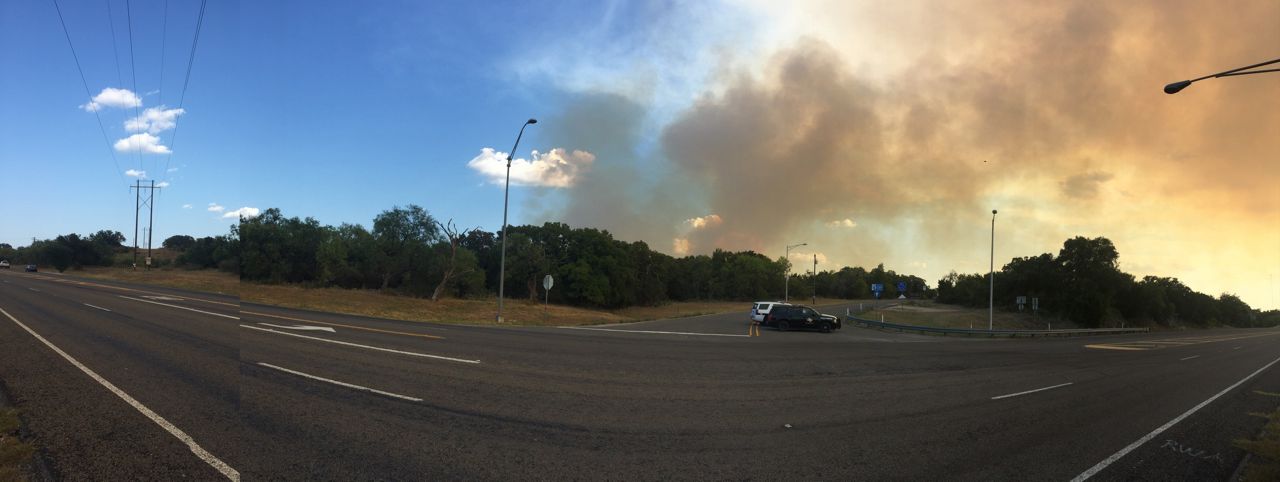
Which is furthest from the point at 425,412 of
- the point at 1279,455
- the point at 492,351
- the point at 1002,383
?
the point at 1002,383

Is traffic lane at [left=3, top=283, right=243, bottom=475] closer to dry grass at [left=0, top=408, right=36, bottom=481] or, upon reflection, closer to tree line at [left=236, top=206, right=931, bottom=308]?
dry grass at [left=0, top=408, right=36, bottom=481]

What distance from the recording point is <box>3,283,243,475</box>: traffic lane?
6.46m

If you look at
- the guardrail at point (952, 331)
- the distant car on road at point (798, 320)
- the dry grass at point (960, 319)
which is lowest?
the dry grass at point (960, 319)

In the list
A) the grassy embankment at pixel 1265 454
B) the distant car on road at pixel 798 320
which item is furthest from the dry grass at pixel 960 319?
the grassy embankment at pixel 1265 454

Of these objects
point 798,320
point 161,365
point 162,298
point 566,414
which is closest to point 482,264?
point 162,298

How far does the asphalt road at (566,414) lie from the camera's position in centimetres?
549

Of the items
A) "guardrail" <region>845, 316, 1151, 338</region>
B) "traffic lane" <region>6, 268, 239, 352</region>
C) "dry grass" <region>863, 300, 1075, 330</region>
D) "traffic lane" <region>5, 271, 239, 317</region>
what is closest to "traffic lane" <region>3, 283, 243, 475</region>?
"traffic lane" <region>6, 268, 239, 352</region>

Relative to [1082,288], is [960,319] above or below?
below

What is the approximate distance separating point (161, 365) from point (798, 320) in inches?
1062

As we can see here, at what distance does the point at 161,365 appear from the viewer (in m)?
10.2

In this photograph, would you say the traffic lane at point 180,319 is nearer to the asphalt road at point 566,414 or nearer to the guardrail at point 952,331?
the asphalt road at point 566,414

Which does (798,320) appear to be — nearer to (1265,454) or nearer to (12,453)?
(1265,454)

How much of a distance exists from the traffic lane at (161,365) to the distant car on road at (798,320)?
82.8 ft

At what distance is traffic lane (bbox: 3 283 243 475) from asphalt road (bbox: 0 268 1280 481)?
63 millimetres
